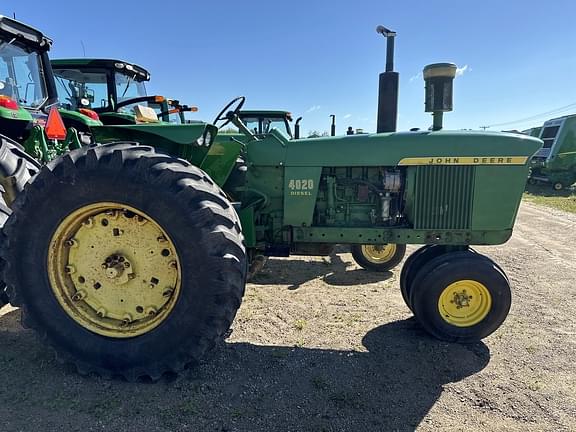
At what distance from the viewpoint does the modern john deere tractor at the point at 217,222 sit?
93.6 inches

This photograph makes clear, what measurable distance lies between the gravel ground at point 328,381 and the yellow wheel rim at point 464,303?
0.20m

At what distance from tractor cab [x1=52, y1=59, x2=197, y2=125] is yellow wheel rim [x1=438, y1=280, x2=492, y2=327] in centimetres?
549

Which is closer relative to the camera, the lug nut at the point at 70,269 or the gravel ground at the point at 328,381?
the gravel ground at the point at 328,381

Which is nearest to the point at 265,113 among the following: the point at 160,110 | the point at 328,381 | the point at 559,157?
the point at 160,110

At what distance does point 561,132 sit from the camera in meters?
14.4

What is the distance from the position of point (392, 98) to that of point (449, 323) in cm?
185

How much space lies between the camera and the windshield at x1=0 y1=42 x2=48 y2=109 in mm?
4660

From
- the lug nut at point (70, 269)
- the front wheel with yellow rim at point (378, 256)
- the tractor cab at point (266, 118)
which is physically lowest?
the front wheel with yellow rim at point (378, 256)

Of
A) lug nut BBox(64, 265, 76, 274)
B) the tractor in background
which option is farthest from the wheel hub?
the tractor in background

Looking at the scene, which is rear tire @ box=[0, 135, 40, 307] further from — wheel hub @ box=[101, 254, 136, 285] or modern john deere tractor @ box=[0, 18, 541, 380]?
wheel hub @ box=[101, 254, 136, 285]

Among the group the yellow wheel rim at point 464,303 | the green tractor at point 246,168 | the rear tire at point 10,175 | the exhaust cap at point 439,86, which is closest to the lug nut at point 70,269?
the rear tire at point 10,175

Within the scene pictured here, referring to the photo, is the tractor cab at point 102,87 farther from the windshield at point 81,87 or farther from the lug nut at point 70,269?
the lug nut at point 70,269

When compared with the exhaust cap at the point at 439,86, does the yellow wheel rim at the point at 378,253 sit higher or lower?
lower

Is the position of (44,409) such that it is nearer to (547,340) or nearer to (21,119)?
(21,119)
